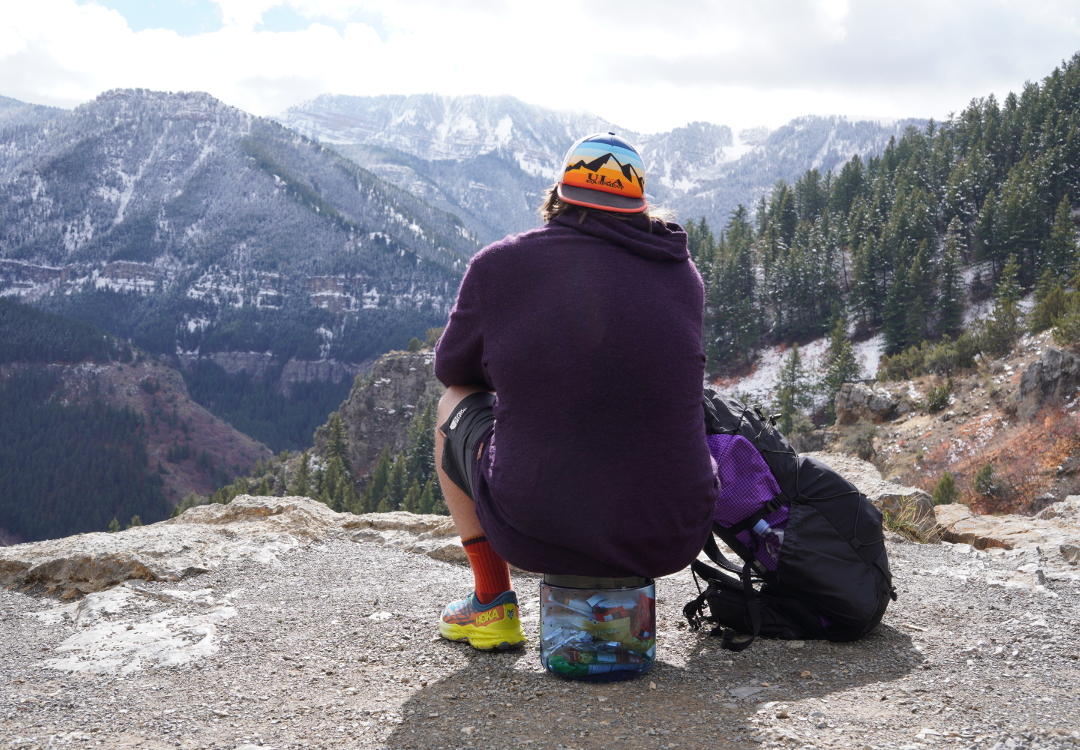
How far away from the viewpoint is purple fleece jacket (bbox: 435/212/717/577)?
94.6 inches

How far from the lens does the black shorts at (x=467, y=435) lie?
9.18 feet

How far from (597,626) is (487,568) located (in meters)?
0.61

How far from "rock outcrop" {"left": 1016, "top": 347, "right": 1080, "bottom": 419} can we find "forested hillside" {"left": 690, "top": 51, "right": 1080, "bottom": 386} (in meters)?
14.4

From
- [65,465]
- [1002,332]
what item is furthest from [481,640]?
[65,465]

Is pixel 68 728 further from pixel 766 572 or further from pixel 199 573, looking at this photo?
pixel 766 572

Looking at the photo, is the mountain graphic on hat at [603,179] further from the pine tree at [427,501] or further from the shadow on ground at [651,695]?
the pine tree at [427,501]

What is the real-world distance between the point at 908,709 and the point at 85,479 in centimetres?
14446

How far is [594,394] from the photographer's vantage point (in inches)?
94.0

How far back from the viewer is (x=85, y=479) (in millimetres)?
121750

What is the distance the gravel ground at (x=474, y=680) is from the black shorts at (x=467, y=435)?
2.73 feet

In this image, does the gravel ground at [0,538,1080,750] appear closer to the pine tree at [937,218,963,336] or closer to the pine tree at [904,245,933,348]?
the pine tree at [904,245,933,348]

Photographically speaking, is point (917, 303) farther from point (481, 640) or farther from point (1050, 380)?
point (481, 640)

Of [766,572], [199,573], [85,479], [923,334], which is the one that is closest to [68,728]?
[199,573]

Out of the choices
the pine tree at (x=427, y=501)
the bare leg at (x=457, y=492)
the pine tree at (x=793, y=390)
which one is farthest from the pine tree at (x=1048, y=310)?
the bare leg at (x=457, y=492)
